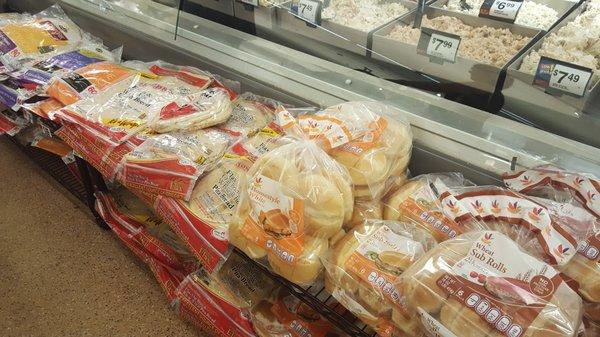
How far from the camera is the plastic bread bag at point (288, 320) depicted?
50.3 inches

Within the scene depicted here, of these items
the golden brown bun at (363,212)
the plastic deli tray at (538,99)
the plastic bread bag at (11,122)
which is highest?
the plastic deli tray at (538,99)

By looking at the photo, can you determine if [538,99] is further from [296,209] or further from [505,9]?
[296,209]

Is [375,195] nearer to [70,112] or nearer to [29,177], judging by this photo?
[70,112]

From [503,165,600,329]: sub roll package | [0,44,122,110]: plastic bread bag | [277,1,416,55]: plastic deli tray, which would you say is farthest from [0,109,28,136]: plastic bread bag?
[503,165,600,329]: sub roll package

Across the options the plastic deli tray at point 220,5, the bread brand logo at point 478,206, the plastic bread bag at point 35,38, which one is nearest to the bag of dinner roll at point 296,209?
the bread brand logo at point 478,206

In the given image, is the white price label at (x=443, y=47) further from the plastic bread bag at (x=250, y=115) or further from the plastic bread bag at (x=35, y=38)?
the plastic bread bag at (x=35, y=38)

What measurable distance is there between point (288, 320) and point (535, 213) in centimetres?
71

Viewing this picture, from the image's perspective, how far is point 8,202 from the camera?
2.15 m

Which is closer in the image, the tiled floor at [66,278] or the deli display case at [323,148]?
the deli display case at [323,148]

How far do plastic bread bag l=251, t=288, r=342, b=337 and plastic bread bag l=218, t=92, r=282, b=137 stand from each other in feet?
1.68

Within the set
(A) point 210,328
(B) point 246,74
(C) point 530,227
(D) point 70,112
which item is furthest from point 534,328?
(D) point 70,112

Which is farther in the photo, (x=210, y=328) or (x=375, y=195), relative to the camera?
(x=210, y=328)

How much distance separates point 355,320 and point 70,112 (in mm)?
1084

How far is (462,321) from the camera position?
2.59 ft
